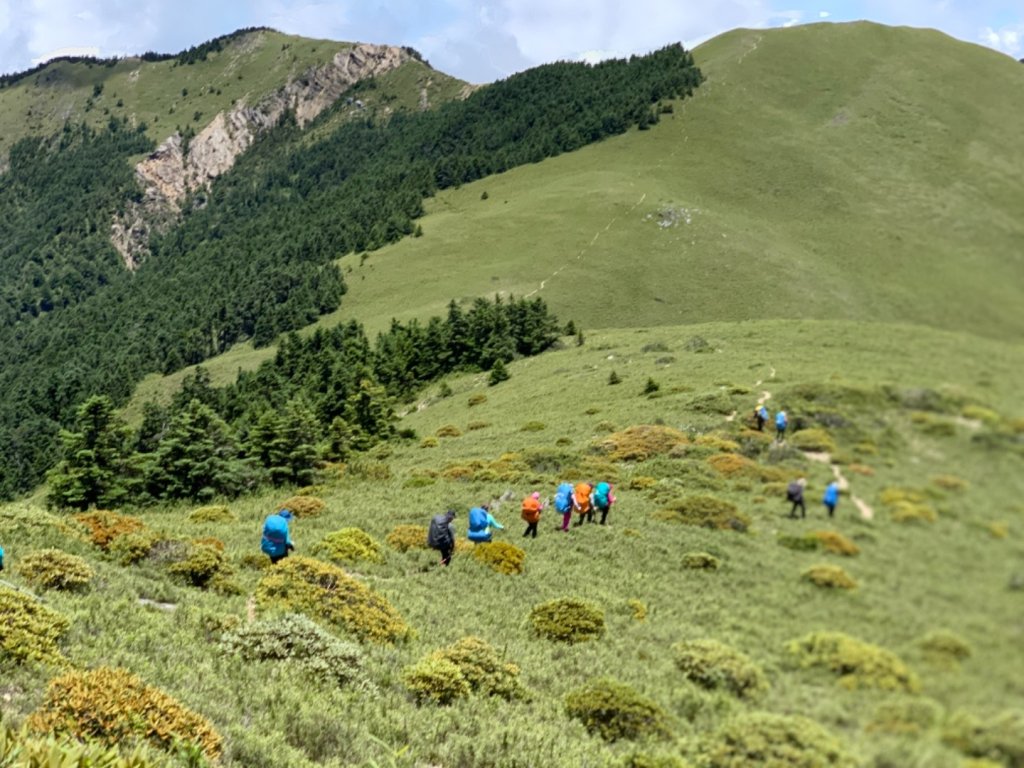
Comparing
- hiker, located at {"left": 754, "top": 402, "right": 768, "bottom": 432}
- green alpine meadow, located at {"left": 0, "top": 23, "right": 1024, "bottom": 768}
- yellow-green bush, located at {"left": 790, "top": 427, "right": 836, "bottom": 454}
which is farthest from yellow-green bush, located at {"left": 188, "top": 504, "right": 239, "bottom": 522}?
yellow-green bush, located at {"left": 790, "top": 427, "right": 836, "bottom": 454}

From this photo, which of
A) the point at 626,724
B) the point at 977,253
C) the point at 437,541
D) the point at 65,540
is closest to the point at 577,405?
the point at 437,541

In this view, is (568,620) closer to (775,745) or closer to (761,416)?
(761,416)

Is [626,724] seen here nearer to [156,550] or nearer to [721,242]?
[721,242]

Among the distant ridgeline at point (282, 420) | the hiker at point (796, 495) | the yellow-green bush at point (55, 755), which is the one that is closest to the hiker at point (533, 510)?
the yellow-green bush at point (55, 755)

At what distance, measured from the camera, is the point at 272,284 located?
6678 inches

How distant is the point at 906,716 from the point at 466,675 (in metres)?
10.7

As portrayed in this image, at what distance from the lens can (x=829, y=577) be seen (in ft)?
12.1

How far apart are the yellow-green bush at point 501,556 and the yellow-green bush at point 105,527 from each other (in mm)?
10495

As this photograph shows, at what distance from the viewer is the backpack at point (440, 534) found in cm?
2059

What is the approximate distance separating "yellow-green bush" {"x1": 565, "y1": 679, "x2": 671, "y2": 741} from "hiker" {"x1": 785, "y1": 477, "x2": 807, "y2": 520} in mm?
3565

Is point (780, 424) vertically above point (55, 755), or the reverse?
point (780, 424)

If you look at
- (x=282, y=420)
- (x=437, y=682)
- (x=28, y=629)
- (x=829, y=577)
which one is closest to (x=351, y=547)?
(x=437, y=682)

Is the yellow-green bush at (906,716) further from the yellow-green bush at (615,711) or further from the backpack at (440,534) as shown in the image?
the backpack at (440,534)

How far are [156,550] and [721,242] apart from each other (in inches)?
687
